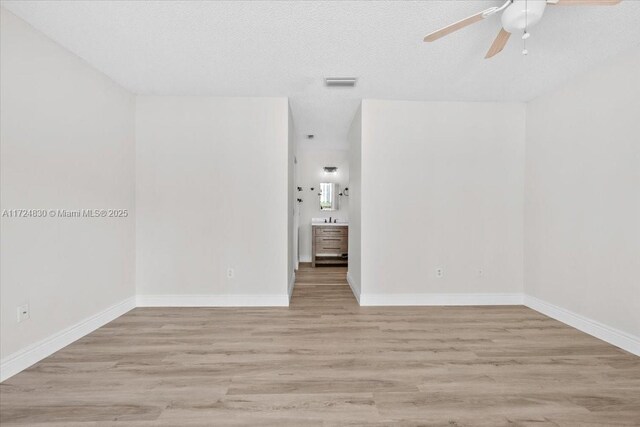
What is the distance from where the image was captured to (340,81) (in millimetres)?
3146

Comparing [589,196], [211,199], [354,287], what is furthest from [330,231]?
[589,196]

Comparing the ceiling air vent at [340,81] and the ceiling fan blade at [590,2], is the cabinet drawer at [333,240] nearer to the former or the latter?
the ceiling air vent at [340,81]

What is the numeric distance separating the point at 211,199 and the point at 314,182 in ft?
11.8

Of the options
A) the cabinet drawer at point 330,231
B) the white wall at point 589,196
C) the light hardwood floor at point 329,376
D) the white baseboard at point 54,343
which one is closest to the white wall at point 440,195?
the white wall at point 589,196

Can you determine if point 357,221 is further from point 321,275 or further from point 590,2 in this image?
point 590,2

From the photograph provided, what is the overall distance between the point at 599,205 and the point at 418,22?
2.33 metres

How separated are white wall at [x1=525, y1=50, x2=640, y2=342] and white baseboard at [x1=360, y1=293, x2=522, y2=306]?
0.31 m

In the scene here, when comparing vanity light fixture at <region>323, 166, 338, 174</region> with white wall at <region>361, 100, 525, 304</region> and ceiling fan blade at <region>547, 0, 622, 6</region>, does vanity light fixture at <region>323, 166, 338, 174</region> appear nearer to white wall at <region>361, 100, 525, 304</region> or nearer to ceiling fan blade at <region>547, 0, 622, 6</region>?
white wall at <region>361, 100, 525, 304</region>

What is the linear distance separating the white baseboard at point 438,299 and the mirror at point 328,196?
3457mm

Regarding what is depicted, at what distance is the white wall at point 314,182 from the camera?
693 cm

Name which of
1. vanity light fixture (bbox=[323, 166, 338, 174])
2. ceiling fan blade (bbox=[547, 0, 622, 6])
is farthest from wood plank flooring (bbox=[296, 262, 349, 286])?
ceiling fan blade (bbox=[547, 0, 622, 6])

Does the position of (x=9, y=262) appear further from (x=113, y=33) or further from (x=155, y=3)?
(x=155, y=3)

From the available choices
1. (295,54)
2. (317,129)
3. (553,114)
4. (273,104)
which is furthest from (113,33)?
(553,114)

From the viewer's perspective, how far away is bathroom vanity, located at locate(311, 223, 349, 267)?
626 cm
